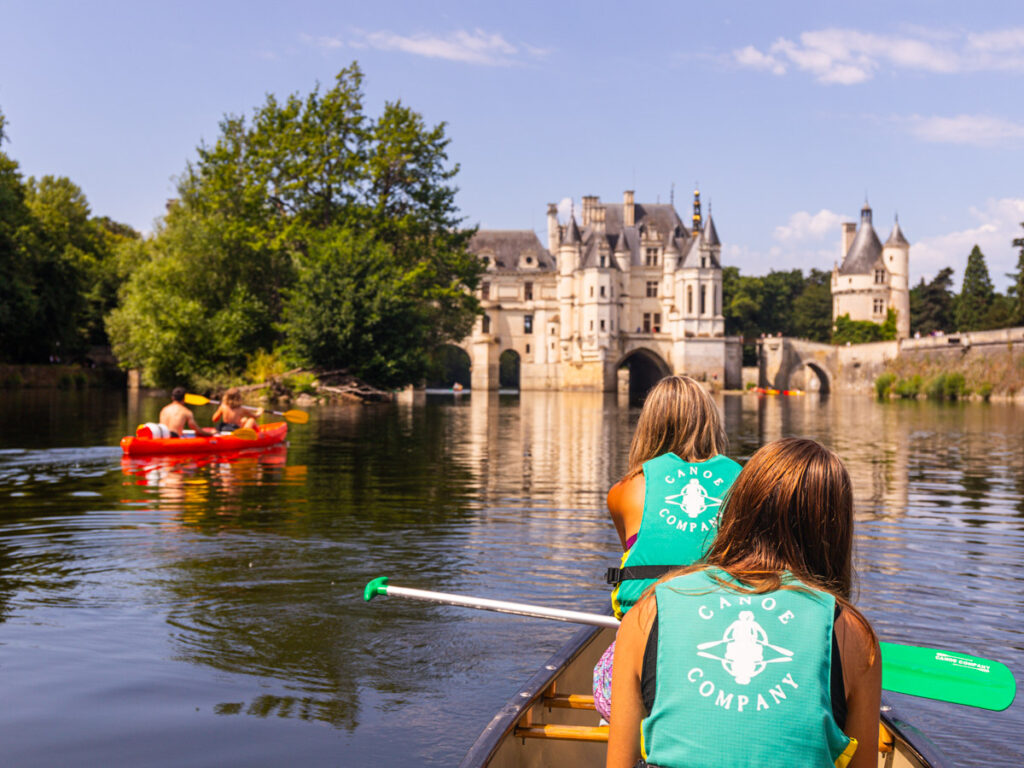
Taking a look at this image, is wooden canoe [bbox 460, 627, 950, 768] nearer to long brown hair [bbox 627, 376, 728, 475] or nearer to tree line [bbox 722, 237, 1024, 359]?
long brown hair [bbox 627, 376, 728, 475]

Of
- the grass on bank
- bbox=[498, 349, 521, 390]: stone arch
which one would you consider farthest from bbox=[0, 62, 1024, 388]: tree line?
bbox=[498, 349, 521, 390]: stone arch

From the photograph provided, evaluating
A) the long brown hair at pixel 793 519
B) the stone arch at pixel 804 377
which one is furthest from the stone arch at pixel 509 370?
the long brown hair at pixel 793 519

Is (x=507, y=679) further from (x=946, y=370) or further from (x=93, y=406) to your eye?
(x=946, y=370)

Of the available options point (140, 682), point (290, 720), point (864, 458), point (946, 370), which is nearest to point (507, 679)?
point (290, 720)

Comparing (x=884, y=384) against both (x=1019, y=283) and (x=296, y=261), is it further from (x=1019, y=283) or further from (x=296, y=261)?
(x=296, y=261)

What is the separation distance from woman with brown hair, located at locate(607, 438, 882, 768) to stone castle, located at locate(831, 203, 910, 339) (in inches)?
3169

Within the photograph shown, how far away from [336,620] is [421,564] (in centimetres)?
172

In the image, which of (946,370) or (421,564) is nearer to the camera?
(421,564)

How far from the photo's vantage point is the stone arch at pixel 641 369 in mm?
71875

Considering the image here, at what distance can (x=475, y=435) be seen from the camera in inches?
930

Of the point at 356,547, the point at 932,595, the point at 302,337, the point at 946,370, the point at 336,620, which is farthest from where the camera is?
the point at 946,370

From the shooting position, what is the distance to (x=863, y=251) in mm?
80000

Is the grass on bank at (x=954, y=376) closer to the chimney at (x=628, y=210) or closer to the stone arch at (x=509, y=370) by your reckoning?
the chimney at (x=628, y=210)

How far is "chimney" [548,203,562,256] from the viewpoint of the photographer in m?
79.9
